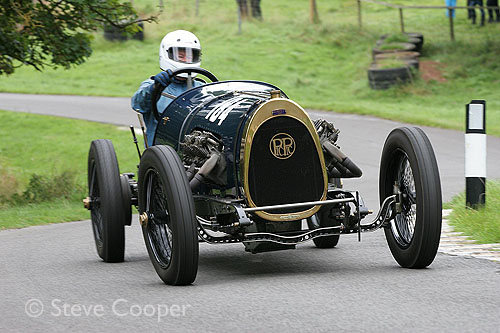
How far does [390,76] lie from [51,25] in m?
13.5

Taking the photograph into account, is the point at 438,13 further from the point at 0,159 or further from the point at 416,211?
the point at 416,211

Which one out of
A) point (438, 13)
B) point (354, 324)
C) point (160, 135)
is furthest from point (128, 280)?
point (438, 13)

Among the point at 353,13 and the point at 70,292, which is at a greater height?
the point at 353,13

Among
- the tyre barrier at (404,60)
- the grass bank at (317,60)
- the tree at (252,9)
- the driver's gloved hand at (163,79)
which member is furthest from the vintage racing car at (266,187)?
the tree at (252,9)

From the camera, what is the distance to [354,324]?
188 inches

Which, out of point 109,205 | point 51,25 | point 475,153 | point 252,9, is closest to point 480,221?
point 475,153

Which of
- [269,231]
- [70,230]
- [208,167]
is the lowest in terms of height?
[70,230]

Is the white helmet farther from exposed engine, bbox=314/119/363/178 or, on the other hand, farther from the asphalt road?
exposed engine, bbox=314/119/363/178

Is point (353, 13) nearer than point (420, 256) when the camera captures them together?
No

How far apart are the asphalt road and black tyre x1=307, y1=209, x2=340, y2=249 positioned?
108 mm

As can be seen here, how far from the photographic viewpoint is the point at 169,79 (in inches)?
313

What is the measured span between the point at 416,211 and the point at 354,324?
Answer: 1668mm

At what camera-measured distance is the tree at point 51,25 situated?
39.3 feet

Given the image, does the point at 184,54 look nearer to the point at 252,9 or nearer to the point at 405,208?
the point at 405,208
